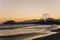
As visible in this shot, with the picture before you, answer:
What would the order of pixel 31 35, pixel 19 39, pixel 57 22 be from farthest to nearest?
1. pixel 57 22
2. pixel 31 35
3. pixel 19 39

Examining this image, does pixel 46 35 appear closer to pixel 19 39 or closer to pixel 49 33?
pixel 49 33

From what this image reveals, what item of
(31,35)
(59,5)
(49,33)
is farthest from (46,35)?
(59,5)

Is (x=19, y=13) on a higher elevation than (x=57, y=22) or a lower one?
higher

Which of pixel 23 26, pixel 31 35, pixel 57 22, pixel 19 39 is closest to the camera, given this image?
pixel 19 39

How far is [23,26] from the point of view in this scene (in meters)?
1.60

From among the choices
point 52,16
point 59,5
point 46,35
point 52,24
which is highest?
point 59,5

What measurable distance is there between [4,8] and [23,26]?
0.36 meters

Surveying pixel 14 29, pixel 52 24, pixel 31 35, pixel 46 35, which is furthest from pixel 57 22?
pixel 14 29

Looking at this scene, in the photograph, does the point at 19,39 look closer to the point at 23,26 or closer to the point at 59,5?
the point at 23,26

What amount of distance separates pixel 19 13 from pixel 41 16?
32 centimetres

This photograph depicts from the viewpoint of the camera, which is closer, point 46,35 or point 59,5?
point 46,35

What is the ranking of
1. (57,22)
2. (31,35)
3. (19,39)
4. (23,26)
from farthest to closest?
(57,22), (23,26), (31,35), (19,39)

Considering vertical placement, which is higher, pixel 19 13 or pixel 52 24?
pixel 19 13

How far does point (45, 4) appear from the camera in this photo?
5.71 feet
